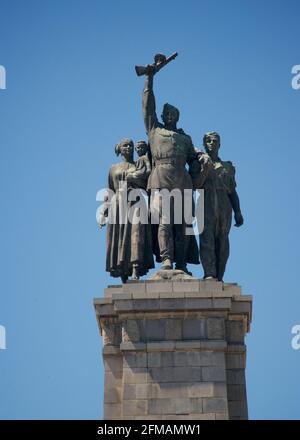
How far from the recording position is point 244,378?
4022 cm

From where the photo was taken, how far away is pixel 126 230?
41750mm

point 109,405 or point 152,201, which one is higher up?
point 152,201

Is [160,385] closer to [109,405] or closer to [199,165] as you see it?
[109,405]

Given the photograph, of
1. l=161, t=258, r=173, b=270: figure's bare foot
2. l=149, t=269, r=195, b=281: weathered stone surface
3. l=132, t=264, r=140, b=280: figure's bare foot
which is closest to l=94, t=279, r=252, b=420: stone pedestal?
l=149, t=269, r=195, b=281: weathered stone surface

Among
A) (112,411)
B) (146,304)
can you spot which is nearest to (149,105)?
(146,304)

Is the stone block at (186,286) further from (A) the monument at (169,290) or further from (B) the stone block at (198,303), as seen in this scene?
(B) the stone block at (198,303)

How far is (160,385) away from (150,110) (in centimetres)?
737

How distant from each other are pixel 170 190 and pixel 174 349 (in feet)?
13.9

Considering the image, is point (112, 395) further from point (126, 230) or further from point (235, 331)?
point (126, 230)

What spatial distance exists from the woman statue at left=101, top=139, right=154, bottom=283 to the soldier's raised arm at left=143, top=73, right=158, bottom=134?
113 centimetres

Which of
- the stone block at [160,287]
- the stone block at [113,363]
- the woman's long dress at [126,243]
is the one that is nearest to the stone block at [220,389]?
the stone block at [113,363]

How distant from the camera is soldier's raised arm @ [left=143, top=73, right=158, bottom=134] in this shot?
4244cm

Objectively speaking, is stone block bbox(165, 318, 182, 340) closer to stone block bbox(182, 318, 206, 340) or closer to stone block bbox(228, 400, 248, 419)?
stone block bbox(182, 318, 206, 340)
